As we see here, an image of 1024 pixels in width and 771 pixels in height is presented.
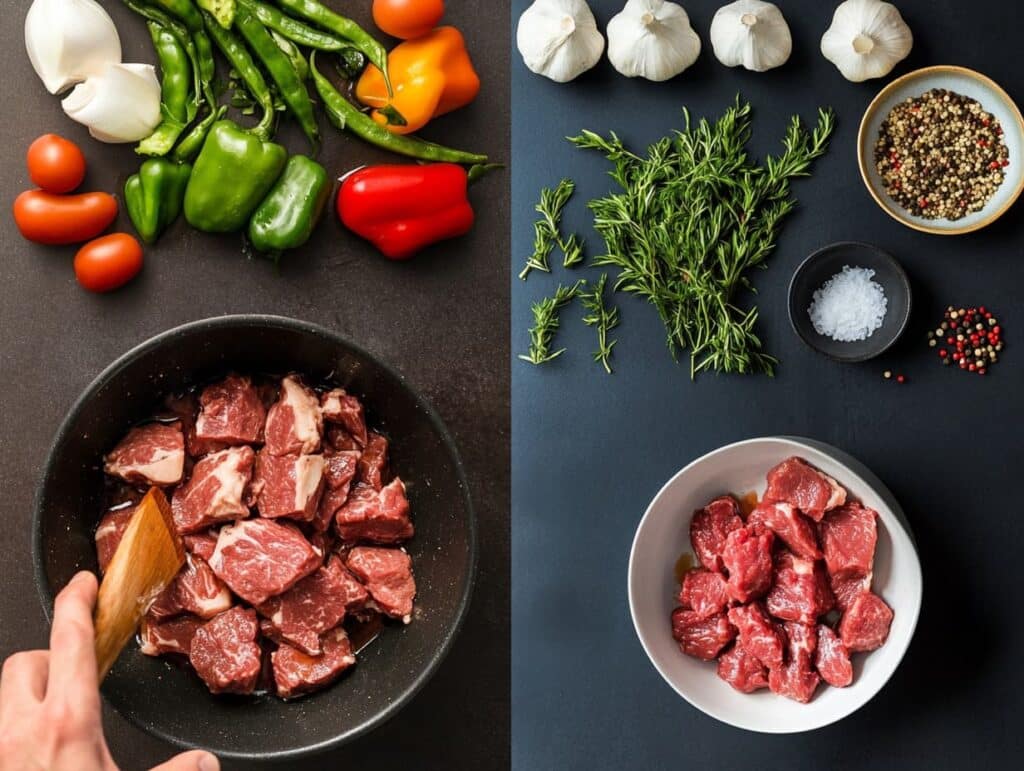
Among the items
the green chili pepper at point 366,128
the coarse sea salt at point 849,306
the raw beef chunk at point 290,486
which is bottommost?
the raw beef chunk at point 290,486

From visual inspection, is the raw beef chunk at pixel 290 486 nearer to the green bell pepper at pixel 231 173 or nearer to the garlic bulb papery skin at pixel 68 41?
the green bell pepper at pixel 231 173

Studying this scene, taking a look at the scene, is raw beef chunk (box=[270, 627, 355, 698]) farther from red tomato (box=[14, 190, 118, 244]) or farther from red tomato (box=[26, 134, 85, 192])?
red tomato (box=[26, 134, 85, 192])

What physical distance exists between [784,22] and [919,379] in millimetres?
937

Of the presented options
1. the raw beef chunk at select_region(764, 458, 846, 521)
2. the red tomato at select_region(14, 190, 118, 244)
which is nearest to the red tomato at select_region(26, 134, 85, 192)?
the red tomato at select_region(14, 190, 118, 244)

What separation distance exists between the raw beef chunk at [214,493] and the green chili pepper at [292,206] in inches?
21.2

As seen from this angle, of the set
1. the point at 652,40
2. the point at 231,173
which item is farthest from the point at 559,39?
the point at 231,173

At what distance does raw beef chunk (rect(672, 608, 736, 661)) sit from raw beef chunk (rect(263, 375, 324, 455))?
97cm

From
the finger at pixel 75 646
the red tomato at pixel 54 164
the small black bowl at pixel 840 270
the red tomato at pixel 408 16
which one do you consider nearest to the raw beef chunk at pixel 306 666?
the finger at pixel 75 646

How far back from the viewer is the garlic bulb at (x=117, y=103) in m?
2.66

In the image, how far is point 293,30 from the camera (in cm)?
279

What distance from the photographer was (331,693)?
257cm

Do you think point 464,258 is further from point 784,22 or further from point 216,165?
point 784,22

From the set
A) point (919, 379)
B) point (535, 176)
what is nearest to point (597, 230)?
point (535, 176)

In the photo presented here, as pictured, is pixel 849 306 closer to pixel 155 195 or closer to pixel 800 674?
pixel 800 674
